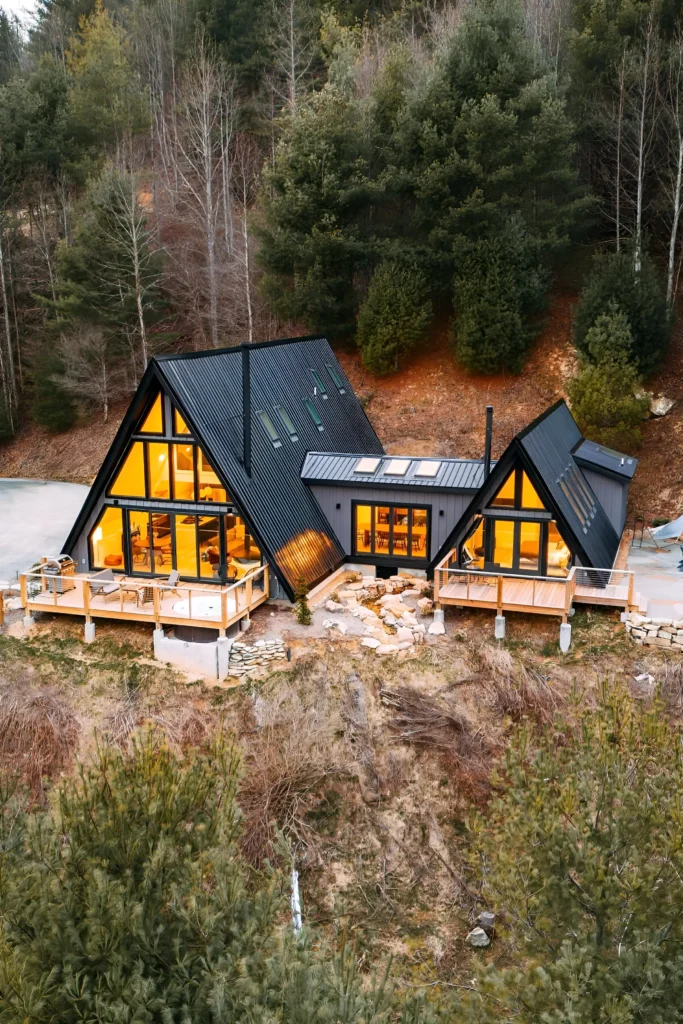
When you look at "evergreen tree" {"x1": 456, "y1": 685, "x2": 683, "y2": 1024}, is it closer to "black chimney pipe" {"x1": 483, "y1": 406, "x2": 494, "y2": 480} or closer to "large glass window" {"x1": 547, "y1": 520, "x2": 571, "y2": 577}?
"large glass window" {"x1": 547, "y1": 520, "x2": 571, "y2": 577}

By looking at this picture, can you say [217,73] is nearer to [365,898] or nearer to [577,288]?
[577,288]

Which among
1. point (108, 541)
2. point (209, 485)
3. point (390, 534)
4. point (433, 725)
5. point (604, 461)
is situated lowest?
point (433, 725)

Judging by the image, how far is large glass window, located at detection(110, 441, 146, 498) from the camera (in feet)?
61.7

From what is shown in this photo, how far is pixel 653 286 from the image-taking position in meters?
26.8

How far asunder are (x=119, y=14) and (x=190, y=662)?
47.4 metres

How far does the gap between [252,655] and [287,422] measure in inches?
263

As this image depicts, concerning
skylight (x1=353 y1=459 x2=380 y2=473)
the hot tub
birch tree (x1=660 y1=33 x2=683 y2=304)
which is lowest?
the hot tub

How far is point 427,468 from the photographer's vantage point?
20203mm

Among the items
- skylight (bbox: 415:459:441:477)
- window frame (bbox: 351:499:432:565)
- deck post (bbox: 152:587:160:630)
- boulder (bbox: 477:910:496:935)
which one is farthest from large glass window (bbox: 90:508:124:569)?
boulder (bbox: 477:910:496:935)

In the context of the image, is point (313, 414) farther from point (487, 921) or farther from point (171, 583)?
point (487, 921)

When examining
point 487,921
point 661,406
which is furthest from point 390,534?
point 661,406

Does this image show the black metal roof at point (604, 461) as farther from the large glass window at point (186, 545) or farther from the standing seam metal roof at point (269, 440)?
the large glass window at point (186, 545)

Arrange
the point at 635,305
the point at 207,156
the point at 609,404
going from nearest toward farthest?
the point at 609,404 < the point at 635,305 < the point at 207,156

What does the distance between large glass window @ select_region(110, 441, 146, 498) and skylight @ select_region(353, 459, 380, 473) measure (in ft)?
15.8
